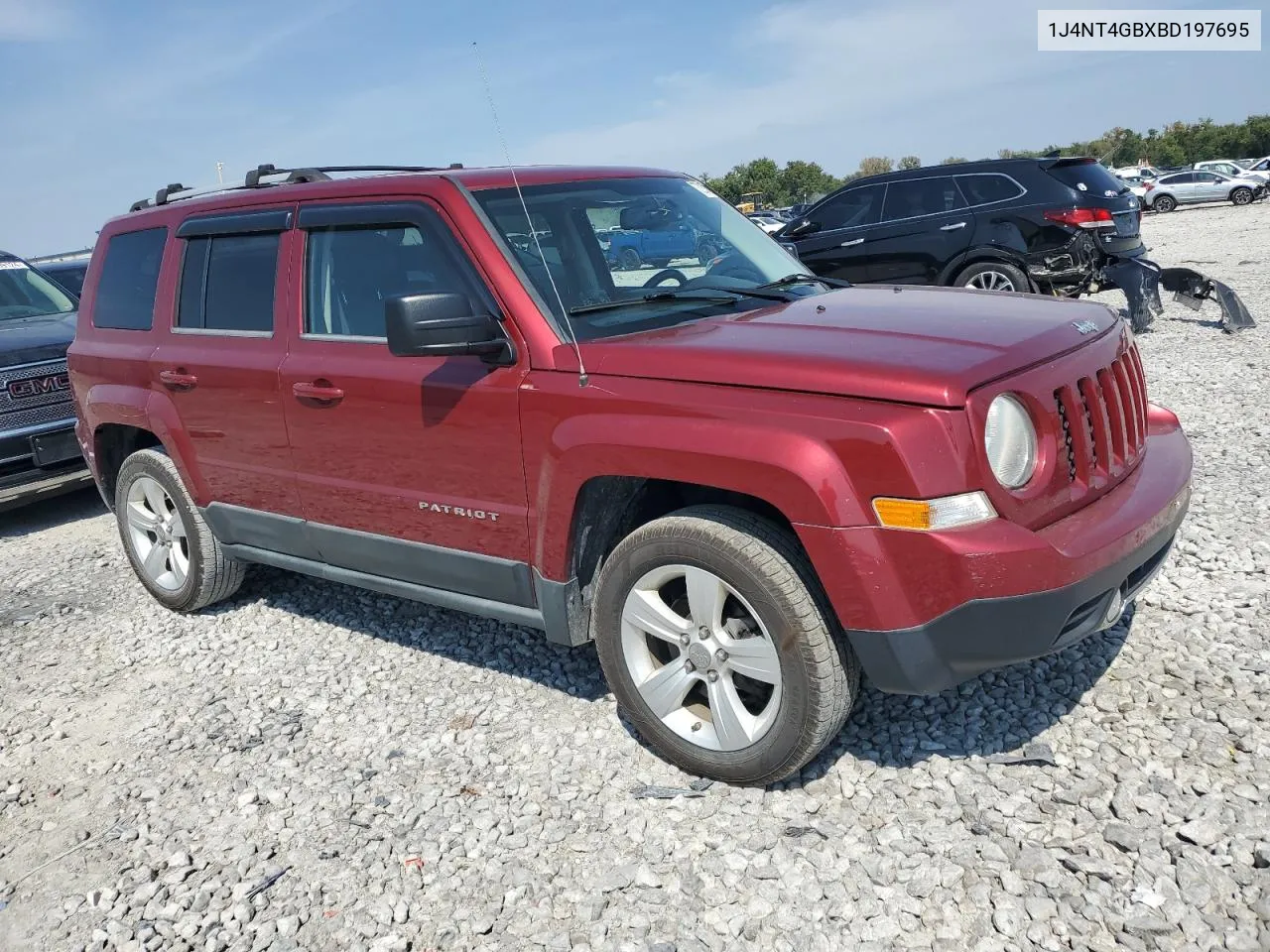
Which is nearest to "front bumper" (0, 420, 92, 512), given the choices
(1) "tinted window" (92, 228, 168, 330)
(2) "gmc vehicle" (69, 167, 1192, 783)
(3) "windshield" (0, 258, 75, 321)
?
(3) "windshield" (0, 258, 75, 321)

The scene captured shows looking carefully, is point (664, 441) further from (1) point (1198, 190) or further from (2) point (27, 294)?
(1) point (1198, 190)

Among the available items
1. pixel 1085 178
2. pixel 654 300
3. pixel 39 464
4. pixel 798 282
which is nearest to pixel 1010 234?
pixel 1085 178

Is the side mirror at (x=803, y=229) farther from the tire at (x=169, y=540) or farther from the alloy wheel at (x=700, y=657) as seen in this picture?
the alloy wheel at (x=700, y=657)

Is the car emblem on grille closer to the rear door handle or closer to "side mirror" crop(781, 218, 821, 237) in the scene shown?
the rear door handle

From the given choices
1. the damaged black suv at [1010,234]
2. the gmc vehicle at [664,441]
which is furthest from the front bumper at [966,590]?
the damaged black suv at [1010,234]

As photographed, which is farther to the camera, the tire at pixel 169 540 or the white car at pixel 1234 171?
the white car at pixel 1234 171

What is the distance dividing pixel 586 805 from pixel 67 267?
1006 cm

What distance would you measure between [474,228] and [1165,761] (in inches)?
111

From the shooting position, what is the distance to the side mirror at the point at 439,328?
3184mm

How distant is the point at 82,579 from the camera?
6070 mm

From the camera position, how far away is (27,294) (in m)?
8.59

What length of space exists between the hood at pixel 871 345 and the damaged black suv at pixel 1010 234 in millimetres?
6217

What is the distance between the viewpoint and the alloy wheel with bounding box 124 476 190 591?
5.19 meters

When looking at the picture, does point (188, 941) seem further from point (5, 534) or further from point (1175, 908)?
point (5, 534)
